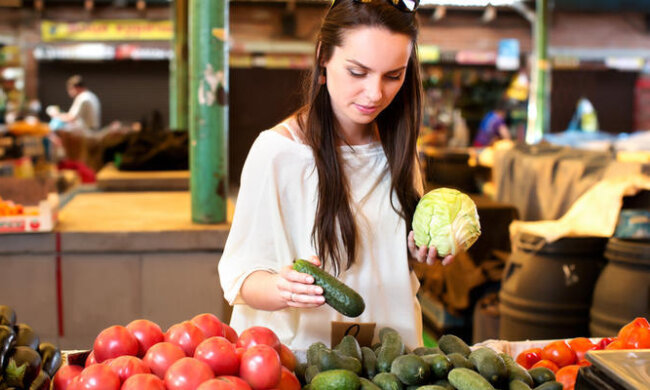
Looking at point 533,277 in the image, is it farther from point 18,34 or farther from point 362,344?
point 18,34

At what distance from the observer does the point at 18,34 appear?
16938 mm

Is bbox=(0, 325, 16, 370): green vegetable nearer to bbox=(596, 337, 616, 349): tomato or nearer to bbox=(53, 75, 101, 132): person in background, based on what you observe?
bbox=(596, 337, 616, 349): tomato

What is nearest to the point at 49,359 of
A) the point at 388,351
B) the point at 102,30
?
the point at 388,351

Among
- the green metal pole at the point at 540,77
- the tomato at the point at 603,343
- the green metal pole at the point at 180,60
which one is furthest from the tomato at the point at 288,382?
the green metal pole at the point at 540,77

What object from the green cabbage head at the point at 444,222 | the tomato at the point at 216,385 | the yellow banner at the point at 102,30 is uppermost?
the yellow banner at the point at 102,30

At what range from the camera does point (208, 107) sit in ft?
13.8

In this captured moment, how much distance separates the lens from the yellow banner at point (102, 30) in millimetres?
16922

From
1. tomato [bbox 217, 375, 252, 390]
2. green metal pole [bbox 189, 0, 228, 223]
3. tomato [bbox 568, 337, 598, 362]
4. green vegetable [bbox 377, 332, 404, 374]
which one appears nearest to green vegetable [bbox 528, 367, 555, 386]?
green vegetable [bbox 377, 332, 404, 374]

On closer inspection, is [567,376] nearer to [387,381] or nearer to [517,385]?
[517,385]

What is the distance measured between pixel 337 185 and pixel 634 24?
1820 centimetres

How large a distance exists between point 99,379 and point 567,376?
1.25 m

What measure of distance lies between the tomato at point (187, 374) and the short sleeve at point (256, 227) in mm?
526

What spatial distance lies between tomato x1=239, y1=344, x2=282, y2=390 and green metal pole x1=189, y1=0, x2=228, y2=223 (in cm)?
263

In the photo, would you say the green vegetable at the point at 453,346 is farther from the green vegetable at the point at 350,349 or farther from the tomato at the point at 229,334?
the tomato at the point at 229,334
